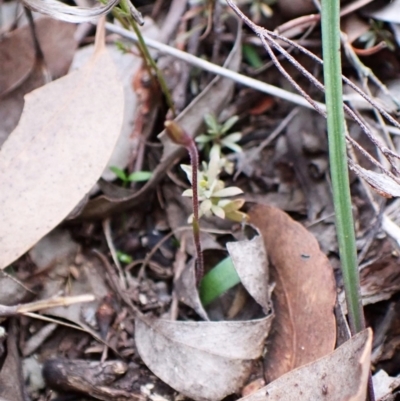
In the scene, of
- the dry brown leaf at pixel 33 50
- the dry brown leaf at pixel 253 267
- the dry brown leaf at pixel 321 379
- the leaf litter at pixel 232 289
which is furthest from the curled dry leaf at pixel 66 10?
the dry brown leaf at pixel 321 379

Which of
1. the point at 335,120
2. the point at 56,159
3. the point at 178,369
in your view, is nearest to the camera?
the point at 335,120

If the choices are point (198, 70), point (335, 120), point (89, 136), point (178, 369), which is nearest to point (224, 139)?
point (198, 70)

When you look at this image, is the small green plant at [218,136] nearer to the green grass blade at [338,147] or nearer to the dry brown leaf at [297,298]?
the dry brown leaf at [297,298]

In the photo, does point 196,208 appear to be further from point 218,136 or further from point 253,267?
point 218,136

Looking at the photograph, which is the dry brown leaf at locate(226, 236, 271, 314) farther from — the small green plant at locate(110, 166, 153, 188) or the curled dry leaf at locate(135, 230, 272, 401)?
the small green plant at locate(110, 166, 153, 188)

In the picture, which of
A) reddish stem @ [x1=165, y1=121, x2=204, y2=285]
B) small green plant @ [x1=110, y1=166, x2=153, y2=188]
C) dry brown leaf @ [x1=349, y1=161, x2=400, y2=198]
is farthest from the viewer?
small green plant @ [x1=110, y1=166, x2=153, y2=188]

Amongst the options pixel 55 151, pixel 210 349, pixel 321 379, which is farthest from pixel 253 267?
pixel 55 151

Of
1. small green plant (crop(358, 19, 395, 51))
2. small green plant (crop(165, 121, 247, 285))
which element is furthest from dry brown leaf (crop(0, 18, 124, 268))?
small green plant (crop(358, 19, 395, 51))

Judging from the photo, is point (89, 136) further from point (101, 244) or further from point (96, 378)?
point (96, 378)
